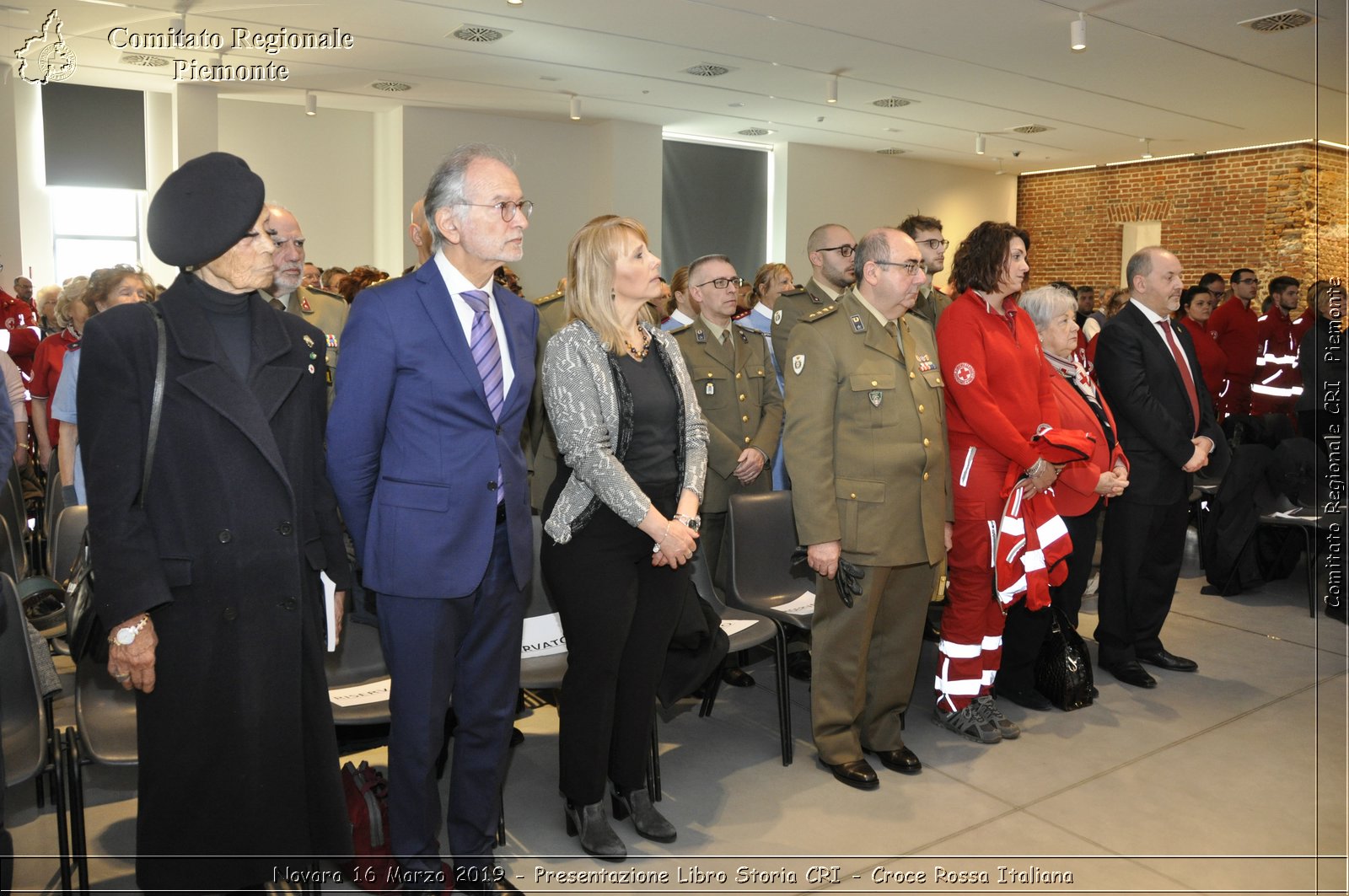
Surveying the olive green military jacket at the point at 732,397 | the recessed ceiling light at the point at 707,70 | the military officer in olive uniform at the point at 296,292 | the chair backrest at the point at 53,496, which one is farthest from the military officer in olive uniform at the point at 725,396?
the recessed ceiling light at the point at 707,70

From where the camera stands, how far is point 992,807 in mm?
3066

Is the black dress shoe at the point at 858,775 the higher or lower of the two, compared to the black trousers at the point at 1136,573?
lower

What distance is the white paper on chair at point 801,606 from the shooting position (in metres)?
3.63

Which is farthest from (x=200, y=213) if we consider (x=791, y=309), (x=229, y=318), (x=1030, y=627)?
(x=1030, y=627)

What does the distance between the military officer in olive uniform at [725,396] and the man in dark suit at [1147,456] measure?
1.48 meters

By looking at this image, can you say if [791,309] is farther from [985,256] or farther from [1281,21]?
[1281,21]

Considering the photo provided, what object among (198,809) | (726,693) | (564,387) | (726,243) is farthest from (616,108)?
(198,809)

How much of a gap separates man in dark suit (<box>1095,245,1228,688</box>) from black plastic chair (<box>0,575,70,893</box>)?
384 centimetres

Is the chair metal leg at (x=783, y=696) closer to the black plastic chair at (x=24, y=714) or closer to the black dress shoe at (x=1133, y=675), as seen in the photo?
the black dress shoe at (x=1133, y=675)

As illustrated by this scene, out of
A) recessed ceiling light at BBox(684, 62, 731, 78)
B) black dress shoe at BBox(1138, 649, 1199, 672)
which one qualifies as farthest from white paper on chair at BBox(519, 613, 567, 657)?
recessed ceiling light at BBox(684, 62, 731, 78)

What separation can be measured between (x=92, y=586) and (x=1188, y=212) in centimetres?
1614

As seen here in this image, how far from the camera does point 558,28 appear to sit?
8.75 meters

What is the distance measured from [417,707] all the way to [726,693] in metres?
1.93

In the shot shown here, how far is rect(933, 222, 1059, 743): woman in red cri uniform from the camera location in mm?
3516
